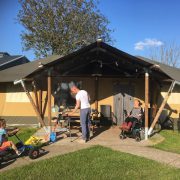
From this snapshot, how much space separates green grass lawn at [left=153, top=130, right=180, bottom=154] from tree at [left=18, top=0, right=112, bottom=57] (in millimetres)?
20591

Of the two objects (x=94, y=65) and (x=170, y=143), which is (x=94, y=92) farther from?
(x=170, y=143)

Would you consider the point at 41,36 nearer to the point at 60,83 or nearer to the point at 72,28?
the point at 72,28

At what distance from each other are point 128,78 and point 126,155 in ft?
22.6

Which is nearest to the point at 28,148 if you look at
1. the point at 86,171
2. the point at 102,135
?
the point at 86,171

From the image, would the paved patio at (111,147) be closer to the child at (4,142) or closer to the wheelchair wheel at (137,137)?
the wheelchair wheel at (137,137)

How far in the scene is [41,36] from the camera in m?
31.6

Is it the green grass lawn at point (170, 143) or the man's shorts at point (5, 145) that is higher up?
the man's shorts at point (5, 145)

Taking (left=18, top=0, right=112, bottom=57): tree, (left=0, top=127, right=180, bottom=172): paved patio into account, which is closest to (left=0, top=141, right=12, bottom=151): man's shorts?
(left=0, top=127, right=180, bottom=172): paved patio

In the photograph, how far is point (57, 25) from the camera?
31406 mm

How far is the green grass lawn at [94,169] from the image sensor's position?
20.9 ft

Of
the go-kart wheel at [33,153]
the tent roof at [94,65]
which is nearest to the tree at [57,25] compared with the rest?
the tent roof at [94,65]

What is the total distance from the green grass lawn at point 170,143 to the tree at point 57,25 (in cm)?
2059

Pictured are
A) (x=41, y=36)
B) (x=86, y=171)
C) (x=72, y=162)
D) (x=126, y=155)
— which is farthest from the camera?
(x=41, y=36)

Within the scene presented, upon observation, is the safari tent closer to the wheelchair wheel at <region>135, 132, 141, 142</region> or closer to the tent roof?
the tent roof
